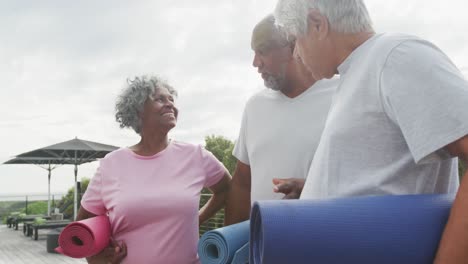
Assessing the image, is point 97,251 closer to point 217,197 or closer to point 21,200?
point 217,197

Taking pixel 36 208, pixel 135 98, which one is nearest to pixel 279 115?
pixel 135 98

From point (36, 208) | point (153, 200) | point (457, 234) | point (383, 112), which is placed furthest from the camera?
point (36, 208)

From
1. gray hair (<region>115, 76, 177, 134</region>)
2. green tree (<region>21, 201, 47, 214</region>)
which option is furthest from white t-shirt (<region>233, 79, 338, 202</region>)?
green tree (<region>21, 201, 47, 214</region>)

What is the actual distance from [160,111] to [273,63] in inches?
26.2

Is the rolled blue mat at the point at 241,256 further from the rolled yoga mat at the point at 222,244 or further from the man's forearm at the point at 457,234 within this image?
the man's forearm at the point at 457,234

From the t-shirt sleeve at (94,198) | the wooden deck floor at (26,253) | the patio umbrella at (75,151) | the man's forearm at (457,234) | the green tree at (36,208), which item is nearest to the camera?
the man's forearm at (457,234)

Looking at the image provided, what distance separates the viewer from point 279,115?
1777mm

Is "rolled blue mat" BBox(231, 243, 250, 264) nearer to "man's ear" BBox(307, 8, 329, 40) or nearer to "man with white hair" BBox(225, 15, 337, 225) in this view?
"man with white hair" BBox(225, 15, 337, 225)

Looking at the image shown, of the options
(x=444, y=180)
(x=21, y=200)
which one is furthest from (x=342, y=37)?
(x=21, y=200)

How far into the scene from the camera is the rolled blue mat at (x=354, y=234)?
0.74m

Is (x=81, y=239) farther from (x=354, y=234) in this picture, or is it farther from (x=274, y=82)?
(x=354, y=234)

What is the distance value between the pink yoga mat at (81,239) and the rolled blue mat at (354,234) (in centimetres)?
120

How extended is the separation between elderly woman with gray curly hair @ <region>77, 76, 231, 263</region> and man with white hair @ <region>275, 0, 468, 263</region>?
1033mm

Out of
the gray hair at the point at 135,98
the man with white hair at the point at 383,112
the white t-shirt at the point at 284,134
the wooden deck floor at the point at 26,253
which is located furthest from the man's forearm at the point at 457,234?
the wooden deck floor at the point at 26,253
